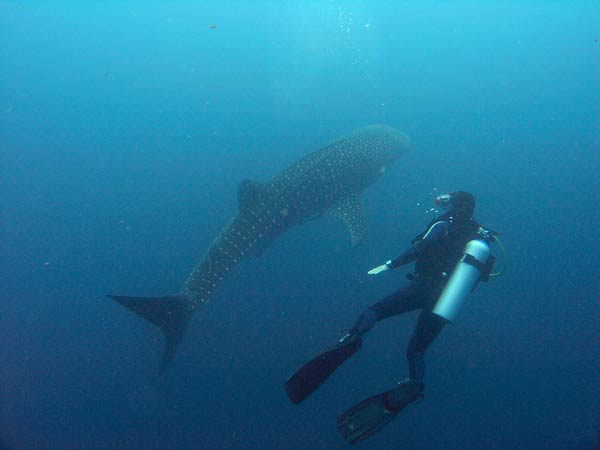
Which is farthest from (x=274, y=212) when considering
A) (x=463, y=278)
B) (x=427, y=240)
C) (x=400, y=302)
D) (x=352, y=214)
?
(x=463, y=278)

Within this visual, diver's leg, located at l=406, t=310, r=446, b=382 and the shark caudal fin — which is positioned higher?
diver's leg, located at l=406, t=310, r=446, b=382

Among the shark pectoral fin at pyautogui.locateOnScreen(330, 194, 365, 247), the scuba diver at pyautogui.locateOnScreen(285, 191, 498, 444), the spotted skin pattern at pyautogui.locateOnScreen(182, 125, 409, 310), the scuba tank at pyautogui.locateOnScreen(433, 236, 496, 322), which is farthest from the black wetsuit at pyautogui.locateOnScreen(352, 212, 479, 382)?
the shark pectoral fin at pyautogui.locateOnScreen(330, 194, 365, 247)

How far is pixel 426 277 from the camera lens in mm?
5898

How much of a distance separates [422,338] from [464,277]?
1472 millimetres

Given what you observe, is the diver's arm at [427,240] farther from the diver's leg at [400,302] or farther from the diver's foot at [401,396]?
the diver's foot at [401,396]

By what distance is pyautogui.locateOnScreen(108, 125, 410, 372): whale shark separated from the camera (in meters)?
6.73

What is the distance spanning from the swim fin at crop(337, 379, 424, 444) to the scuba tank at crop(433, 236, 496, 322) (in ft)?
3.79

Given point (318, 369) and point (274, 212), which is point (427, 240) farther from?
point (274, 212)

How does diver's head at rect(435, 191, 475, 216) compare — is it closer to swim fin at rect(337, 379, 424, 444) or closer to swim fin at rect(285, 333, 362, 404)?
swim fin at rect(285, 333, 362, 404)

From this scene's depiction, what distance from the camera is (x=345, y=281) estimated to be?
427 inches

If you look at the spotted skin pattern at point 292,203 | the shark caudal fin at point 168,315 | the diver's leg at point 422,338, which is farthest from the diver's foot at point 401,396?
the spotted skin pattern at point 292,203

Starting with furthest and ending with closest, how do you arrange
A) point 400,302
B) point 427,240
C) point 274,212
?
point 274,212 → point 400,302 → point 427,240

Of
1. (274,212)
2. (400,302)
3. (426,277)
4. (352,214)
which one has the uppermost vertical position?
(274,212)

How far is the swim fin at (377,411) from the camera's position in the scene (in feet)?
16.0
